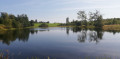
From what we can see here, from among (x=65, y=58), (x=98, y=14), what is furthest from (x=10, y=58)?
(x=98, y=14)

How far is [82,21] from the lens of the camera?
94.4m

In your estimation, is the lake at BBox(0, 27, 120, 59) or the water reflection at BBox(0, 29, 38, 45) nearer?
the lake at BBox(0, 27, 120, 59)

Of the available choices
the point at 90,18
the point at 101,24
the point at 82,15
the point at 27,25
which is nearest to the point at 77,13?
the point at 82,15

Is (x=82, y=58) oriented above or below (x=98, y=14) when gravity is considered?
below

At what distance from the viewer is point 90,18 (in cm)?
9000

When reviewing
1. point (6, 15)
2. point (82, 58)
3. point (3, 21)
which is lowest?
point (82, 58)

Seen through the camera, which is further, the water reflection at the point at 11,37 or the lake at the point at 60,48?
the water reflection at the point at 11,37

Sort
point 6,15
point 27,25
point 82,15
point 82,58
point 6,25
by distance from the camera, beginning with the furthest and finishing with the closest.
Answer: point 27,25 < point 82,15 < point 6,15 < point 6,25 < point 82,58

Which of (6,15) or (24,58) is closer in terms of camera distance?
(24,58)

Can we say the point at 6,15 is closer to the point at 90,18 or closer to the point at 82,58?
the point at 90,18

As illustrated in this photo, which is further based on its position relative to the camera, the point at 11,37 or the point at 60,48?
the point at 11,37

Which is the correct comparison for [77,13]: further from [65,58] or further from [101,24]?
[65,58]

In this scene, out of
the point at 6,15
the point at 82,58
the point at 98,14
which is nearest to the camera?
the point at 82,58

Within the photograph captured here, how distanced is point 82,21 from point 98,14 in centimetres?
1488
